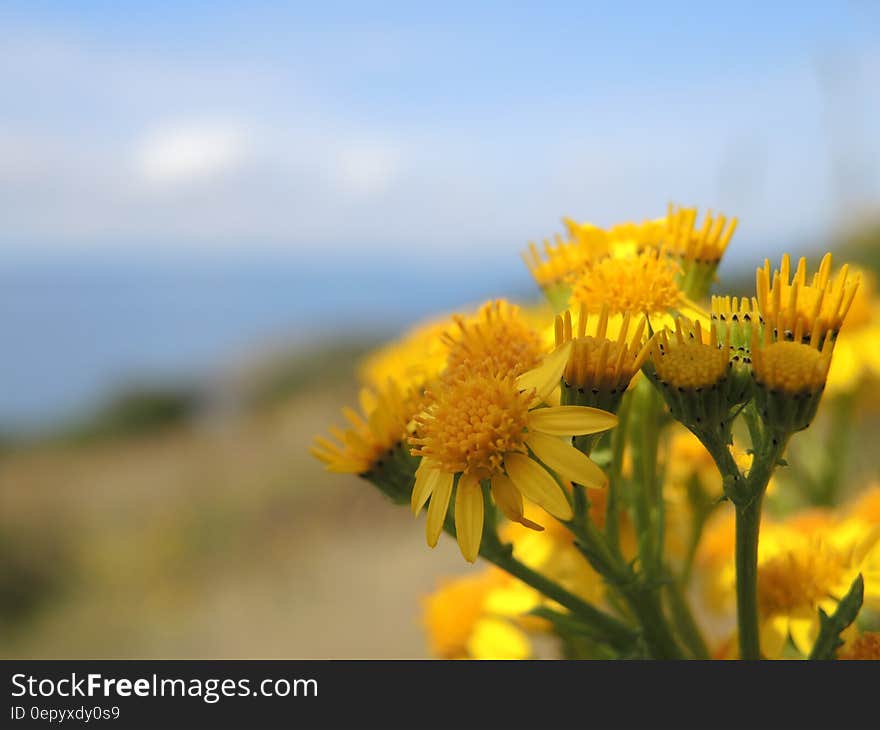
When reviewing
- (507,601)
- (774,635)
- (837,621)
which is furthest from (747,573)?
(507,601)

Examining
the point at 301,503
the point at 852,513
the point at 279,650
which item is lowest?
the point at 279,650

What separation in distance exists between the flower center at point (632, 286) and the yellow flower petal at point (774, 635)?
520 millimetres

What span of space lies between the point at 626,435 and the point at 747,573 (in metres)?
0.26

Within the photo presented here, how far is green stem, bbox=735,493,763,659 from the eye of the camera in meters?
0.93

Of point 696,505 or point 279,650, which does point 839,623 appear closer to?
point 696,505

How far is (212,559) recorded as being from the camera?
Answer: 10633mm

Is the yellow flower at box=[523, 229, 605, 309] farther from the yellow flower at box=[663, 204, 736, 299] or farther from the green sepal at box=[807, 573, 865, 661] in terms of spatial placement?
the green sepal at box=[807, 573, 865, 661]

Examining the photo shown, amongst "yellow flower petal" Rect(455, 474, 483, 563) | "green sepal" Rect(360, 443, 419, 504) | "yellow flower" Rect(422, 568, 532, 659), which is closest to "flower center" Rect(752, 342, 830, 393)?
"yellow flower petal" Rect(455, 474, 483, 563)

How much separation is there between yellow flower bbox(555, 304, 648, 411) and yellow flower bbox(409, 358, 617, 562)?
0.08 ft

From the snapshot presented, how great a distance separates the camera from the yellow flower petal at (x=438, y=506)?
36.5 inches

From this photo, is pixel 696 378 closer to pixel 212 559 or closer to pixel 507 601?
pixel 507 601
